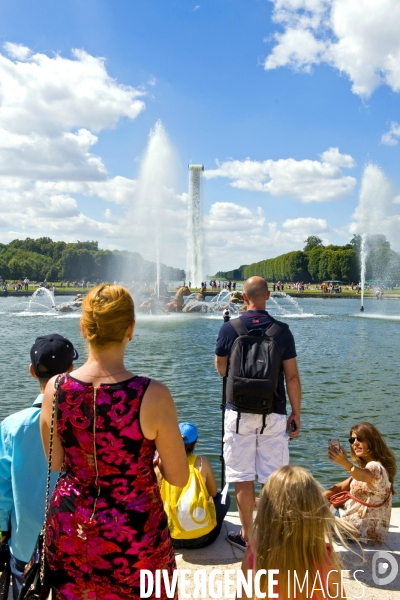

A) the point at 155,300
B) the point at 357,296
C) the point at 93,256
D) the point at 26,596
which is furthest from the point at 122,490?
the point at 93,256

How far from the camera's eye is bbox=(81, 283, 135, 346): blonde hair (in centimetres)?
241

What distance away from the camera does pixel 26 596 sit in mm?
2355

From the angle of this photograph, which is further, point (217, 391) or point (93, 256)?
point (93, 256)

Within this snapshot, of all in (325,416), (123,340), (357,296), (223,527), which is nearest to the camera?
(123,340)

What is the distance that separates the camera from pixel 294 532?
7.57 feet

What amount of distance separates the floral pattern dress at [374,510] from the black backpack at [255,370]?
0.92 meters

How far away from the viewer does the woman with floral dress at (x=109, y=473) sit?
2.35m

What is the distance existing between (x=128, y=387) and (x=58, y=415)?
33 cm

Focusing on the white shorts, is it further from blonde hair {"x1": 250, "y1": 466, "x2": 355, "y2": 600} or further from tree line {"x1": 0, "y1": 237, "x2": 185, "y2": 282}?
tree line {"x1": 0, "y1": 237, "x2": 185, "y2": 282}

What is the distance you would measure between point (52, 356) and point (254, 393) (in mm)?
1610

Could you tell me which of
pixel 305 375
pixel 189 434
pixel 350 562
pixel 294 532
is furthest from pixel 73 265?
pixel 294 532

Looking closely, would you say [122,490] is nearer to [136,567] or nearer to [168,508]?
[136,567]

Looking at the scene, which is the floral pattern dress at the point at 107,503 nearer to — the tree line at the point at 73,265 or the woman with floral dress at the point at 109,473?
the woman with floral dress at the point at 109,473

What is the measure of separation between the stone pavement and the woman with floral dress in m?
1.40
